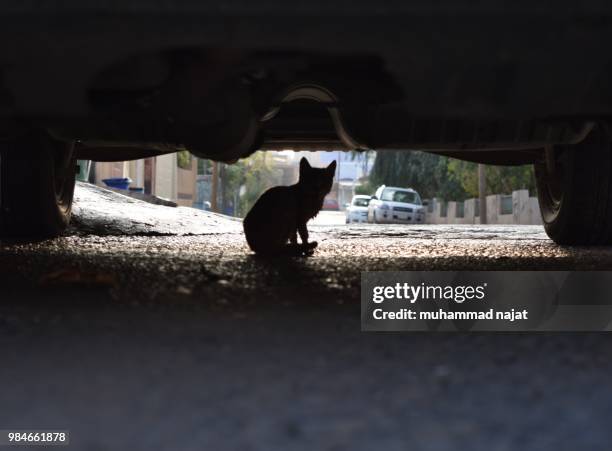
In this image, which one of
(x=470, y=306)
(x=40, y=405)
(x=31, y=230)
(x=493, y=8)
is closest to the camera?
(x=40, y=405)

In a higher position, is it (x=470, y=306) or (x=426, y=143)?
(x=426, y=143)

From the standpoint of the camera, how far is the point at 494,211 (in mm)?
24688

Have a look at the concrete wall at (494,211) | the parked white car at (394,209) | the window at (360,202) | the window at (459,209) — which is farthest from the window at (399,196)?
the window at (459,209)

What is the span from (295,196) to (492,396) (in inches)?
93.5

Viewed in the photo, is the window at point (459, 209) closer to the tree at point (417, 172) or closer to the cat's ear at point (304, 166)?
the tree at point (417, 172)

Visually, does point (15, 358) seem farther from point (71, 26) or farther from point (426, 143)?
point (426, 143)

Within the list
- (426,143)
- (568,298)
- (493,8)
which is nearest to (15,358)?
(493,8)

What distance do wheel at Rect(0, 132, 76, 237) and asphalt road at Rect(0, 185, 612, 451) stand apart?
157cm

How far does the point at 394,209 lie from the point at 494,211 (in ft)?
22.4

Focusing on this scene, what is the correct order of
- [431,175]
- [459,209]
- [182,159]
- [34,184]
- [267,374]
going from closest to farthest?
1. [267,374]
2. [34,184]
3. [459,209]
4. [431,175]
5. [182,159]

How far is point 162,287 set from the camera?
2.08 m

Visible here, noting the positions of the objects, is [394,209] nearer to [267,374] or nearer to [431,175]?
[431,175]

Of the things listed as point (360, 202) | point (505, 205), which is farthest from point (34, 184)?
point (505, 205)

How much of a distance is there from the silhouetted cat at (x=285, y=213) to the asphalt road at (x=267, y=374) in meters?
1.03
